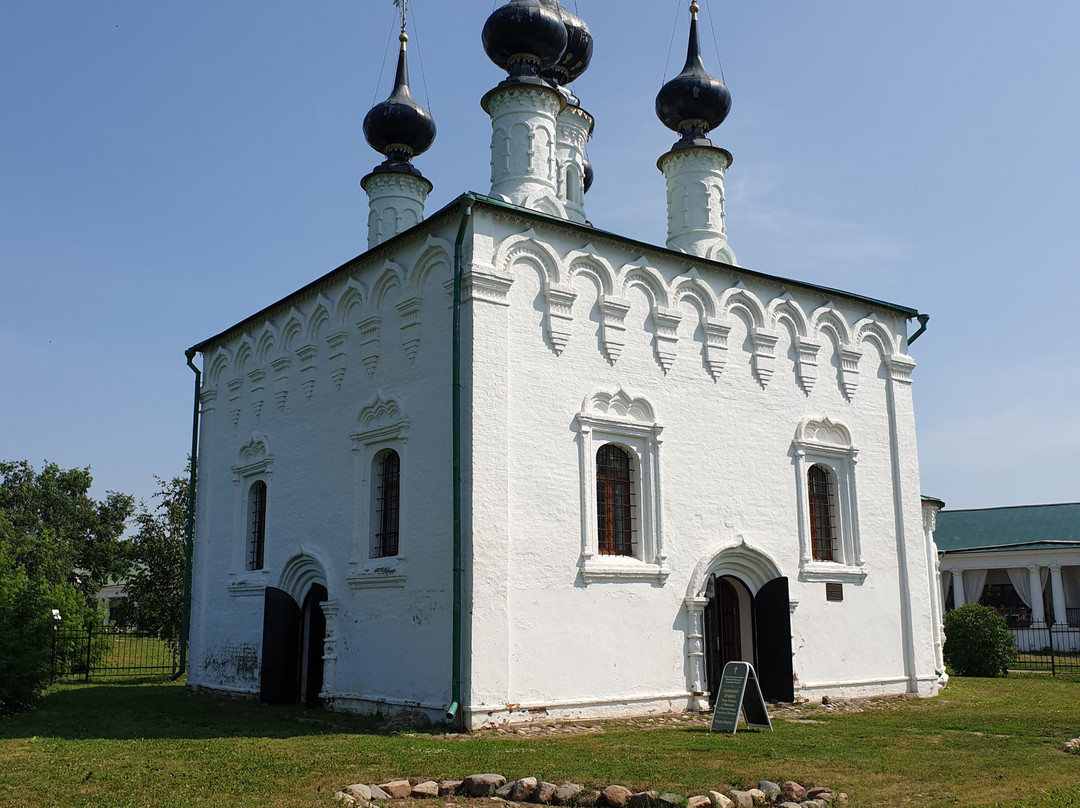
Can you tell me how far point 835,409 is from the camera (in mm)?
14133

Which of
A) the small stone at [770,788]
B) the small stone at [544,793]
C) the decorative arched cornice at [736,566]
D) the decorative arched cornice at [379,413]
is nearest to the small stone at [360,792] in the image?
the small stone at [544,793]

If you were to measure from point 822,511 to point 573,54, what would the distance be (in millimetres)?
8912

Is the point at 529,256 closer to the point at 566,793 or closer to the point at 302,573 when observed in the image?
the point at 302,573

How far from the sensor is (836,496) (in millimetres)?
14016

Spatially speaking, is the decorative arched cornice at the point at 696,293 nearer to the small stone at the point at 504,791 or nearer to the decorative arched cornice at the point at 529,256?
the decorative arched cornice at the point at 529,256

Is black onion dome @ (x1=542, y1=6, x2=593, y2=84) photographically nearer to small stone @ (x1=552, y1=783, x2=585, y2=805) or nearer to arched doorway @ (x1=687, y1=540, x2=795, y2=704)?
arched doorway @ (x1=687, y1=540, x2=795, y2=704)

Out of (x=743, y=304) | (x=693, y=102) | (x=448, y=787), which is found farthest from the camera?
(x=693, y=102)

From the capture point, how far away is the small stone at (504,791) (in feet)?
21.4

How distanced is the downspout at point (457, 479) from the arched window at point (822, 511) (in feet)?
18.4

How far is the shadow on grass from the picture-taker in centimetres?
1020

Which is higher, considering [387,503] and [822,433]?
[822,433]

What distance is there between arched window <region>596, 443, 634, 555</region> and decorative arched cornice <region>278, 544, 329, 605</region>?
3.76 metres

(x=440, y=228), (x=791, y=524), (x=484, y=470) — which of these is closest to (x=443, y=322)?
(x=440, y=228)

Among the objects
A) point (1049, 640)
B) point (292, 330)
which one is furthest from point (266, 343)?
point (1049, 640)
